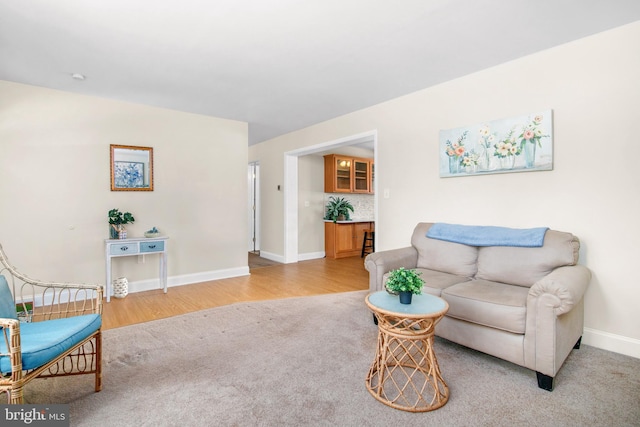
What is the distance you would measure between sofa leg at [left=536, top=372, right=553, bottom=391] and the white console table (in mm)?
3928

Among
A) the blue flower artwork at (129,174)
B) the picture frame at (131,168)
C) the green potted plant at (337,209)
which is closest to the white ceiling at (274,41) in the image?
the picture frame at (131,168)

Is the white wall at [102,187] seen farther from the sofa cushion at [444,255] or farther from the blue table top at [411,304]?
the blue table top at [411,304]

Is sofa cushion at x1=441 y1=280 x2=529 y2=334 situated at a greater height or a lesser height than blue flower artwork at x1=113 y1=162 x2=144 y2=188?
lesser

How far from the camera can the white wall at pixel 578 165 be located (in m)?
2.40

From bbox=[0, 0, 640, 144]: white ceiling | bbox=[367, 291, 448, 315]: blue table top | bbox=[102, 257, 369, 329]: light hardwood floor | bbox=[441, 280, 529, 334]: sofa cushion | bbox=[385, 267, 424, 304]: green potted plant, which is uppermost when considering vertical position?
bbox=[0, 0, 640, 144]: white ceiling

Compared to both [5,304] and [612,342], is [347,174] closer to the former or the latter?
[612,342]

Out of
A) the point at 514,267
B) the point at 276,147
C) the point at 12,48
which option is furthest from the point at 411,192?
the point at 12,48

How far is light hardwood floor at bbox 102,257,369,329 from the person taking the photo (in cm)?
338

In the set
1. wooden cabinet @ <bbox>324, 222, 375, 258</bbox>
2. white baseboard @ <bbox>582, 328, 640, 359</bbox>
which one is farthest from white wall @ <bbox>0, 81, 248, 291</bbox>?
white baseboard @ <bbox>582, 328, 640, 359</bbox>

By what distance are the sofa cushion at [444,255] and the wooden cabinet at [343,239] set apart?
3238 mm

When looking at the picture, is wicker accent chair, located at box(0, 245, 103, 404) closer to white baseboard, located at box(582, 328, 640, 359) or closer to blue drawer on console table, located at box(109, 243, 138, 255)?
blue drawer on console table, located at box(109, 243, 138, 255)

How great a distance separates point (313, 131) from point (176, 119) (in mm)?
2090

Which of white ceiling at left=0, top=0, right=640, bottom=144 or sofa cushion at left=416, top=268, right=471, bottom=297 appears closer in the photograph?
white ceiling at left=0, top=0, right=640, bottom=144

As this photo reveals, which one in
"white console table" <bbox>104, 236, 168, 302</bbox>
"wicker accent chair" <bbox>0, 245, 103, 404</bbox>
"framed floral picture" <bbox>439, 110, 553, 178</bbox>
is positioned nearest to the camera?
"wicker accent chair" <bbox>0, 245, 103, 404</bbox>
